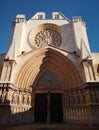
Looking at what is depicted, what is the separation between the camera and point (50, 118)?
9.97 metres

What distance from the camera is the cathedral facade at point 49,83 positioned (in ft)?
28.3

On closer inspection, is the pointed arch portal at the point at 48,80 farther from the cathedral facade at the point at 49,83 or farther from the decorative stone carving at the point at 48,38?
the decorative stone carving at the point at 48,38

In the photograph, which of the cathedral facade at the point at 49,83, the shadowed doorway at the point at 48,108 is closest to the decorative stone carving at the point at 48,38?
the cathedral facade at the point at 49,83

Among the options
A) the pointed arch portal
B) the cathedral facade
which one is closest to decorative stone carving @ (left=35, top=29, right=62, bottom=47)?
the cathedral facade

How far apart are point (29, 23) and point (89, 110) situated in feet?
36.7

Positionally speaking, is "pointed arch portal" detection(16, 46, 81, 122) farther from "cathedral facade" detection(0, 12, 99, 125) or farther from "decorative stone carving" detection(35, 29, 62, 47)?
"decorative stone carving" detection(35, 29, 62, 47)

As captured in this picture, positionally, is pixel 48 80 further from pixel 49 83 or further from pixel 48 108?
pixel 48 108

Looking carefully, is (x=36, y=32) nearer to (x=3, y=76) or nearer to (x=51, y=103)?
(x=3, y=76)

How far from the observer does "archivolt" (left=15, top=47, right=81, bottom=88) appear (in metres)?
10.2

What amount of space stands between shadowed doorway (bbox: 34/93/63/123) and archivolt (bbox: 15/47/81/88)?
136cm

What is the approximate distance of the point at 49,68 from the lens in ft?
37.9

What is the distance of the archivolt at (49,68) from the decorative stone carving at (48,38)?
2241 mm

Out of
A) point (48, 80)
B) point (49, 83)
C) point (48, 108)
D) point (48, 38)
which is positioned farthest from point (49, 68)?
point (48, 38)

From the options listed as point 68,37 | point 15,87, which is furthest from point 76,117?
point 68,37
